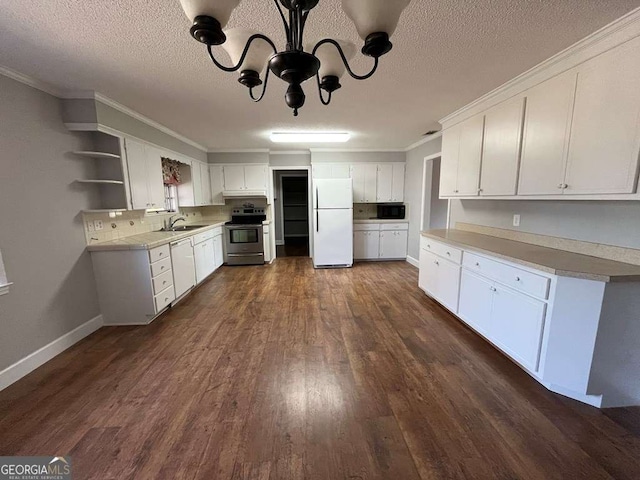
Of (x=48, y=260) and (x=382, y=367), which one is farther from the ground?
(x=48, y=260)

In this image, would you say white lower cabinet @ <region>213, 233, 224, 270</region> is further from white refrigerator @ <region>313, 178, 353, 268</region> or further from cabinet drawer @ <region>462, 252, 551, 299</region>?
cabinet drawer @ <region>462, 252, 551, 299</region>

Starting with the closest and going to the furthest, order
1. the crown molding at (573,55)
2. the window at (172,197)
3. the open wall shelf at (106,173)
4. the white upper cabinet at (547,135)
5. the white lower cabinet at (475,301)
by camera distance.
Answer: the crown molding at (573,55) → the white upper cabinet at (547,135) → the white lower cabinet at (475,301) → the open wall shelf at (106,173) → the window at (172,197)

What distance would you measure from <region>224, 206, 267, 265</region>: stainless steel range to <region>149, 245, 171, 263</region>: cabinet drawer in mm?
2023

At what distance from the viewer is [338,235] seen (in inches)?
202

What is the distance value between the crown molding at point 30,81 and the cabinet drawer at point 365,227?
4498mm

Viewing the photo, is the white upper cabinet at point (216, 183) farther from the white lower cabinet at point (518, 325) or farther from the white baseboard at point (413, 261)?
the white lower cabinet at point (518, 325)

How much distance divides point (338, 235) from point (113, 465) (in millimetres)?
4202

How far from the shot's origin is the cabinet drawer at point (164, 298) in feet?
9.93

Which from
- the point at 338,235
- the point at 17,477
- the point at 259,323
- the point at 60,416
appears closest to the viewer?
the point at 17,477

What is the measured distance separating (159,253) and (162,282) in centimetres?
35

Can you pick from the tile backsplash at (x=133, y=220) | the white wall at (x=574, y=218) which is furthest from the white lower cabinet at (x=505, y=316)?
the tile backsplash at (x=133, y=220)

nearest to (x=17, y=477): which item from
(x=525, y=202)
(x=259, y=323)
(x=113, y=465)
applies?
(x=113, y=465)

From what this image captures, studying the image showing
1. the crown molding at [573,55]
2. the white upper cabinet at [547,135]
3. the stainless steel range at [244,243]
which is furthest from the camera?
the stainless steel range at [244,243]

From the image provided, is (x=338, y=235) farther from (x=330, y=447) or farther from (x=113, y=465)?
(x=113, y=465)
